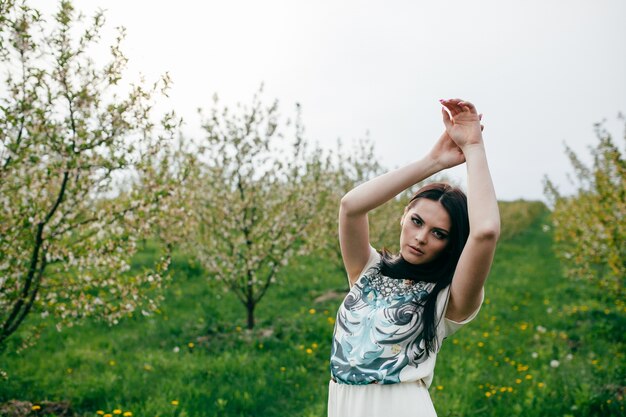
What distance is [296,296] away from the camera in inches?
386

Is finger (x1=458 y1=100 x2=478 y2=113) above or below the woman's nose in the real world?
above

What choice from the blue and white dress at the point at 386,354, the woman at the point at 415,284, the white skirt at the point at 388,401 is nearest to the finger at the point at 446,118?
the woman at the point at 415,284

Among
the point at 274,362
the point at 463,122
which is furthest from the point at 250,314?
the point at 463,122

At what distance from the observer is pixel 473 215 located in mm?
1720

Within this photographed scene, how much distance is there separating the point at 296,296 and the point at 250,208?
3.01 m

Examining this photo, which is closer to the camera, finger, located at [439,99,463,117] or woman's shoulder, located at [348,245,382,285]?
finger, located at [439,99,463,117]

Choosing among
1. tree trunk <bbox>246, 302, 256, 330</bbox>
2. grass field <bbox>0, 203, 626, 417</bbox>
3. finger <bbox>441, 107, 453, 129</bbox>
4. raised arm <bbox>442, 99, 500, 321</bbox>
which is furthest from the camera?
tree trunk <bbox>246, 302, 256, 330</bbox>

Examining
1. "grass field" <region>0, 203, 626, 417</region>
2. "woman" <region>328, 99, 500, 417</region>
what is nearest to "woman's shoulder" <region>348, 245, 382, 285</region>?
"woman" <region>328, 99, 500, 417</region>

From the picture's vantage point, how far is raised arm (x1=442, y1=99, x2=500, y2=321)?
169 centimetres

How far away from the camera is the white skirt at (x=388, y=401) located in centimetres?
184

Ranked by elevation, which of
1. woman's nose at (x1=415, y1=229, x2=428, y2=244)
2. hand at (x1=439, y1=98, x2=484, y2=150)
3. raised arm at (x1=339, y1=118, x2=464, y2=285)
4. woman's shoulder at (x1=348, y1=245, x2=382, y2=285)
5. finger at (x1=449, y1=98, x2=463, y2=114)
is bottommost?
woman's shoulder at (x1=348, y1=245, x2=382, y2=285)

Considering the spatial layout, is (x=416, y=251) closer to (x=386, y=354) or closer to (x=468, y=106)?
(x=386, y=354)

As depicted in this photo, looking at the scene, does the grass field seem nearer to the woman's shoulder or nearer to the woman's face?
the woman's shoulder

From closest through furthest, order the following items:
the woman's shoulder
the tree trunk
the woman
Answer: the woman → the woman's shoulder → the tree trunk
